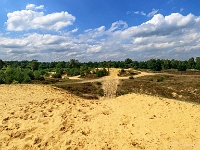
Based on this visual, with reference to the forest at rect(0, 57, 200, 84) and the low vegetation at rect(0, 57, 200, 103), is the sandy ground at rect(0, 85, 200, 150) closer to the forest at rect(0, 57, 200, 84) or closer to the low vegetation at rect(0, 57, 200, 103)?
the low vegetation at rect(0, 57, 200, 103)

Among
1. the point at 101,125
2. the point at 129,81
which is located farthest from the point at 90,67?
the point at 101,125

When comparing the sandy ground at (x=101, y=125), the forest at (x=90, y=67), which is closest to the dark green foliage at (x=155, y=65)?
the forest at (x=90, y=67)

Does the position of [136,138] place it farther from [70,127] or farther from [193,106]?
[193,106]

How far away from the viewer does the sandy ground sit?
8453 mm

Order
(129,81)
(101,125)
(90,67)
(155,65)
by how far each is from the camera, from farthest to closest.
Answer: (155,65) → (90,67) → (129,81) → (101,125)

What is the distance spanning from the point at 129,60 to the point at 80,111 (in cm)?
13730

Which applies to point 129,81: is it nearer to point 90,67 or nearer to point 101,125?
point 90,67

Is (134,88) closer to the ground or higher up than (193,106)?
closer to the ground

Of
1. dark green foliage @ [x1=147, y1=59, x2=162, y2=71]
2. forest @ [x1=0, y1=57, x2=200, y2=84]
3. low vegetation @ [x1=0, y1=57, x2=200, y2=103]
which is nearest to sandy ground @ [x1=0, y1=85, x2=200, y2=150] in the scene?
low vegetation @ [x1=0, y1=57, x2=200, y2=103]

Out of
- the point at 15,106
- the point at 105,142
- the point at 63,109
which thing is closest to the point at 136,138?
the point at 105,142

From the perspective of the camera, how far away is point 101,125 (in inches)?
392

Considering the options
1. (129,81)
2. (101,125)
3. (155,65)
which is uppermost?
(155,65)

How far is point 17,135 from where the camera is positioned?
991cm

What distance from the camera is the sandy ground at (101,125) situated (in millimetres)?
8453
